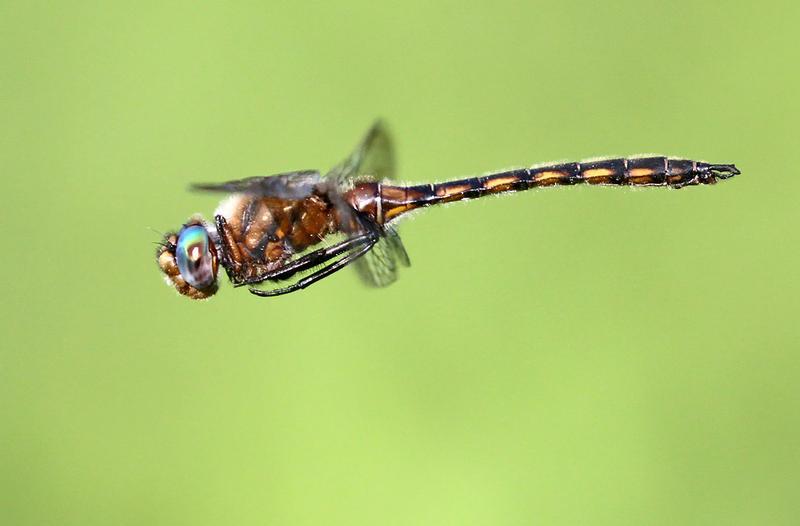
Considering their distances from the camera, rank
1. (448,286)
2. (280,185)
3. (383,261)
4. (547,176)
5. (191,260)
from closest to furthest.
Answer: (280,185), (191,260), (383,261), (547,176), (448,286)

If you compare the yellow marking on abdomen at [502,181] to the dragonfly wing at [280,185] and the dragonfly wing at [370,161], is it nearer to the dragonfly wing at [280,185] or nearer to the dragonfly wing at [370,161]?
the dragonfly wing at [370,161]

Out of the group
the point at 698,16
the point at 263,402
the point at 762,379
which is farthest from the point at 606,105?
the point at 263,402

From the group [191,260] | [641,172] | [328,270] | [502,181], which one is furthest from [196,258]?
[641,172]

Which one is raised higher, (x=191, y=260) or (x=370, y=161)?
(x=370, y=161)

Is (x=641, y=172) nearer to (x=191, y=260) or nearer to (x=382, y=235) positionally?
(x=382, y=235)

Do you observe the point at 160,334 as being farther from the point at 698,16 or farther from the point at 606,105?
the point at 698,16

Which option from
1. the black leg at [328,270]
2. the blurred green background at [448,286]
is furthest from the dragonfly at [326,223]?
the blurred green background at [448,286]

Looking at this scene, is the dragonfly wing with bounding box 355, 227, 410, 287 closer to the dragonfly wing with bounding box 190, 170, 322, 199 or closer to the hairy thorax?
the hairy thorax
